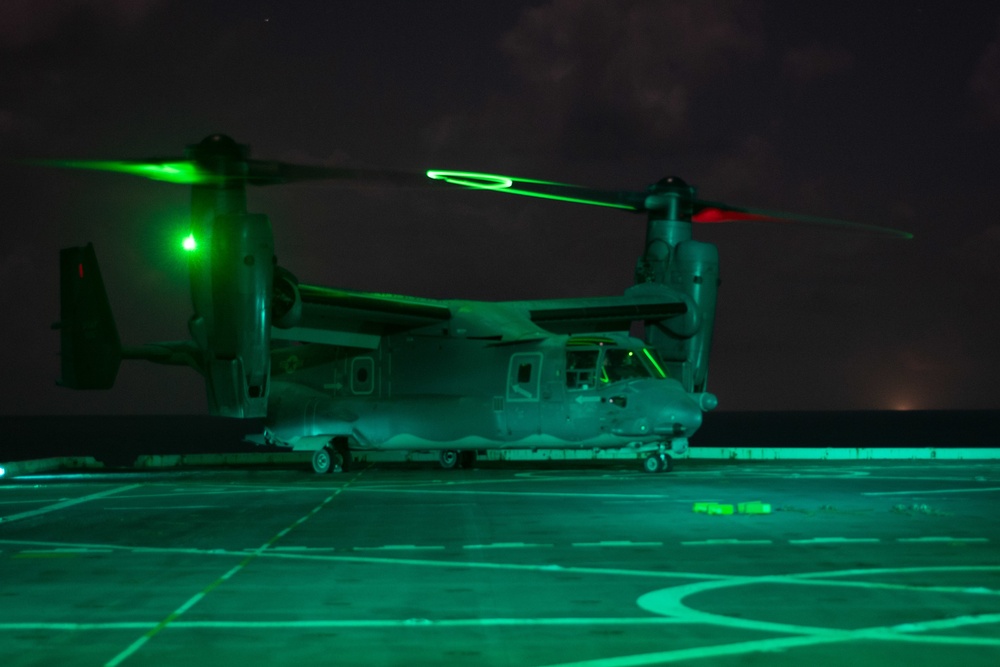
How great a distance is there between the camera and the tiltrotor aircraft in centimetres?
2222

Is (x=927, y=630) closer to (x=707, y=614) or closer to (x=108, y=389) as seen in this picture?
(x=707, y=614)

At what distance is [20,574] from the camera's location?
34.1ft

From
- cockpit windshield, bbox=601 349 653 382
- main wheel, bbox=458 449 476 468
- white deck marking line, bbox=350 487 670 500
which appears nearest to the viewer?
white deck marking line, bbox=350 487 670 500

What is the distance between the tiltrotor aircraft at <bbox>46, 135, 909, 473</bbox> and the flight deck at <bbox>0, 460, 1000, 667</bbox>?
180 inches

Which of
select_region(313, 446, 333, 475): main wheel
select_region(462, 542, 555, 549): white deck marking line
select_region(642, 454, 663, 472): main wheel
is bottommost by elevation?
select_region(462, 542, 555, 549): white deck marking line

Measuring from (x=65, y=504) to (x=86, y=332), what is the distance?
9.31 m

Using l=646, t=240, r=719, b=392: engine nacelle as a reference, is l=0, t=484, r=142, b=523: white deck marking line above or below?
below

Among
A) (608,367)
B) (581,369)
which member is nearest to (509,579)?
(608,367)

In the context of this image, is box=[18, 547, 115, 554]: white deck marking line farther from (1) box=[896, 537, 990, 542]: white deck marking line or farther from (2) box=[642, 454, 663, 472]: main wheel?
(2) box=[642, 454, 663, 472]: main wheel

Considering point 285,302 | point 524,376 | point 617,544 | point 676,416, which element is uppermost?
point 285,302

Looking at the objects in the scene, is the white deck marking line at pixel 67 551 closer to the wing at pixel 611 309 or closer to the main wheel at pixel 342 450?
the main wheel at pixel 342 450

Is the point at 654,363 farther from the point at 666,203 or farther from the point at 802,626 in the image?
the point at 802,626

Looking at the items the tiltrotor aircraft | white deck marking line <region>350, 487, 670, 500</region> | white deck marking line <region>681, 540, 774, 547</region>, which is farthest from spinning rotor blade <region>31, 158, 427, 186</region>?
white deck marking line <region>681, 540, 774, 547</region>

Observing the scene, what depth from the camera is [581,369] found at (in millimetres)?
25156
